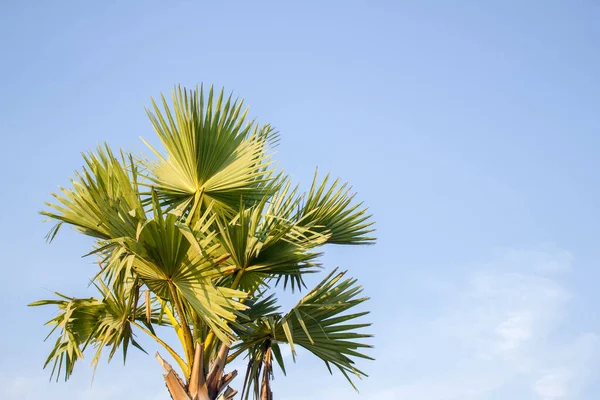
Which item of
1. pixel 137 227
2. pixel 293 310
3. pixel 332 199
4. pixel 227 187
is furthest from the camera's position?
pixel 332 199

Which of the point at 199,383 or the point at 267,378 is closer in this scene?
the point at 199,383

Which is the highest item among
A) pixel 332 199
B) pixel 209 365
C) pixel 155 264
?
pixel 332 199

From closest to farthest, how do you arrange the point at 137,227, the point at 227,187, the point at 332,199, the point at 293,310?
the point at 137,227 → the point at 293,310 → the point at 227,187 → the point at 332,199

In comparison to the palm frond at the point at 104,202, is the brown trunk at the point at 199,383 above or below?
below

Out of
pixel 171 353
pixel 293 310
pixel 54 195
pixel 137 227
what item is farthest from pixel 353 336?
pixel 54 195

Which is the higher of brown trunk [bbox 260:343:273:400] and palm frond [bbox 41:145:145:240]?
palm frond [bbox 41:145:145:240]

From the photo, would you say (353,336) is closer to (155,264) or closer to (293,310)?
(293,310)

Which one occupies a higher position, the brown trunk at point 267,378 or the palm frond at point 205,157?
the palm frond at point 205,157

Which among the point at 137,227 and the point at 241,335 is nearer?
the point at 137,227

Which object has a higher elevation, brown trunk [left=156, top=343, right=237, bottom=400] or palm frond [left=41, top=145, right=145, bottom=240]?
palm frond [left=41, top=145, right=145, bottom=240]

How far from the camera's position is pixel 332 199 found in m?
7.07

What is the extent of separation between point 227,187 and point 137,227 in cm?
133

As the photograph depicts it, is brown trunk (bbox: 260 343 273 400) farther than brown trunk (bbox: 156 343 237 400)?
Yes

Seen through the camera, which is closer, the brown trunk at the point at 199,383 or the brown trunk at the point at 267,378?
the brown trunk at the point at 199,383
